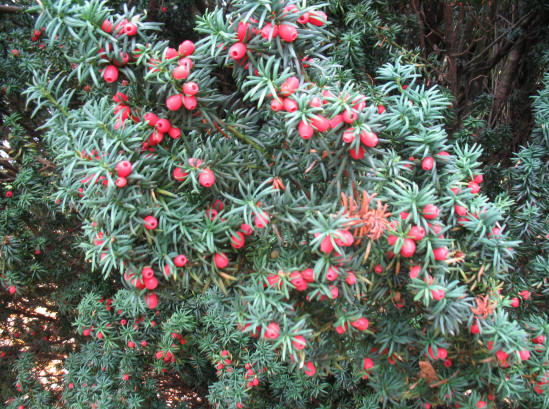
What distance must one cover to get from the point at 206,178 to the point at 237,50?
43cm

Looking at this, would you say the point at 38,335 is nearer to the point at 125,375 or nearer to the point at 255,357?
the point at 125,375

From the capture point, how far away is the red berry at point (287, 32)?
1.24 meters

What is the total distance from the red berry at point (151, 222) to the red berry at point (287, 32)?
0.72 meters

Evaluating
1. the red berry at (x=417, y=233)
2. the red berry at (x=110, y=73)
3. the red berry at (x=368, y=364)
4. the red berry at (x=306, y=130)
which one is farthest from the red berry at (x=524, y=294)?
the red berry at (x=110, y=73)

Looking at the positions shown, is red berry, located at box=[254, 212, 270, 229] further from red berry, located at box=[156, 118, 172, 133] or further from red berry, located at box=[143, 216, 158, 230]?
red berry, located at box=[156, 118, 172, 133]

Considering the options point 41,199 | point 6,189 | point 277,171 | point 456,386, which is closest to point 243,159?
point 277,171

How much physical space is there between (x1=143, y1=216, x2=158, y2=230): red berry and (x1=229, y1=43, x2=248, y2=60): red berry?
59cm

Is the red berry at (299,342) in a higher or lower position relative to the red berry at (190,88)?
lower

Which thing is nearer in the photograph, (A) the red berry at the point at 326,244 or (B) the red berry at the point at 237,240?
(A) the red berry at the point at 326,244

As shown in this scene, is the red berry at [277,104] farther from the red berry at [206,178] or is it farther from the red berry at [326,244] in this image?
the red berry at [326,244]

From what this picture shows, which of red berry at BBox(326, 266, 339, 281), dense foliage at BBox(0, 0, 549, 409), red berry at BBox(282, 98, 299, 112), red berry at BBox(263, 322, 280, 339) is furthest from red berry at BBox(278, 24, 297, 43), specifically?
red berry at BBox(263, 322, 280, 339)

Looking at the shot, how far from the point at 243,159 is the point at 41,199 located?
7.00 ft

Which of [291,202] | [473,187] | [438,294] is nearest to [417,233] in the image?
[438,294]

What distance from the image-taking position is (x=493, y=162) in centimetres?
291
